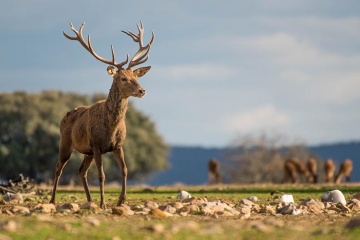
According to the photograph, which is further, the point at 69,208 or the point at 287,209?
the point at 287,209

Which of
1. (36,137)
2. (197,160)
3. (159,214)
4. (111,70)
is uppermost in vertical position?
(197,160)

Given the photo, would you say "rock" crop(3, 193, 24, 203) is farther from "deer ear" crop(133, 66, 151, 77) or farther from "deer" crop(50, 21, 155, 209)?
"deer ear" crop(133, 66, 151, 77)

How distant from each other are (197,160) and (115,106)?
362ft

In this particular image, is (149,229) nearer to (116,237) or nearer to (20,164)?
(116,237)

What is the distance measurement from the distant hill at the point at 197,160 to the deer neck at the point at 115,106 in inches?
3291

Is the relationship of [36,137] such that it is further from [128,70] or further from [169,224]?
[169,224]

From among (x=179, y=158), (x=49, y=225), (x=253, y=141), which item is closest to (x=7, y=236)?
(x=49, y=225)

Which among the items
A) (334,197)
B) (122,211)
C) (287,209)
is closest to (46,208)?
(122,211)

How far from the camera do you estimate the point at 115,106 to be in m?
14.4

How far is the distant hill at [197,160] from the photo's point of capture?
10525 centimetres

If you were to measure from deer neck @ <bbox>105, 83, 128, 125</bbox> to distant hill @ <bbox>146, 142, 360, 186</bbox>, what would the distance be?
274ft

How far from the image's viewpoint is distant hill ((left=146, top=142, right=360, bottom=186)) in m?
105

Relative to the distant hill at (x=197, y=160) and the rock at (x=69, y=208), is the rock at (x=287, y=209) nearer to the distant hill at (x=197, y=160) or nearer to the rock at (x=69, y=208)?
the rock at (x=69, y=208)

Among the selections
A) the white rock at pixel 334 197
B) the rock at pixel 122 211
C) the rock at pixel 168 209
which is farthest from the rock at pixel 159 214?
the white rock at pixel 334 197
